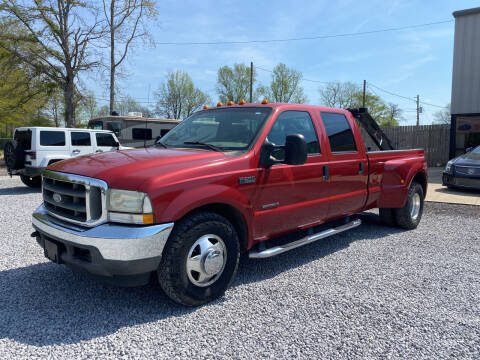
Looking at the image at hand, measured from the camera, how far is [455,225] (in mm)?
6312

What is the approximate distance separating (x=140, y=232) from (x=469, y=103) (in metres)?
17.4

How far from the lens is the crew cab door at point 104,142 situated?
11.6m

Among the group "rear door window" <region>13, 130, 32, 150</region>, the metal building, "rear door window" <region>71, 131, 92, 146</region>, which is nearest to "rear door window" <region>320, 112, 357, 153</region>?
"rear door window" <region>71, 131, 92, 146</region>

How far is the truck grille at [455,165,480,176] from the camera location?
9.60 m

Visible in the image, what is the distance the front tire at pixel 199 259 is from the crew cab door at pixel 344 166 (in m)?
1.64

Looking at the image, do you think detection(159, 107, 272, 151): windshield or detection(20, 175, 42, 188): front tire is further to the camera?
→ detection(20, 175, 42, 188): front tire

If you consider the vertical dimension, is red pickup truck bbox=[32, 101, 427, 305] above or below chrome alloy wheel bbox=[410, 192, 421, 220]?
above

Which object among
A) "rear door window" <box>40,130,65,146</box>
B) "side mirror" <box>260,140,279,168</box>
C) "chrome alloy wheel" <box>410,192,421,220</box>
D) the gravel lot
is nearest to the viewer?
the gravel lot

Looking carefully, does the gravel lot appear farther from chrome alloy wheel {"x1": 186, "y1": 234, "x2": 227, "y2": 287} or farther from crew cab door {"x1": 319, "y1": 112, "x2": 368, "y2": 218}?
crew cab door {"x1": 319, "y1": 112, "x2": 368, "y2": 218}

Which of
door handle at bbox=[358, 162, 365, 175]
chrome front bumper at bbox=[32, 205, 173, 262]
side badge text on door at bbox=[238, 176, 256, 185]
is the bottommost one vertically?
chrome front bumper at bbox=[32, 205, 173, 262]

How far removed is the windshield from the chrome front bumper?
3.99ft

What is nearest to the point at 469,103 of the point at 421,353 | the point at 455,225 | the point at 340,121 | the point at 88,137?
the point at 455,225

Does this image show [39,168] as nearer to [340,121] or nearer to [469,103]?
[340,121]

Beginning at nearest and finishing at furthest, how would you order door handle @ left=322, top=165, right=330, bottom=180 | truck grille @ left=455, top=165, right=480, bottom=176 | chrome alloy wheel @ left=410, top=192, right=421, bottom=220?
door handle @ left=322, top=165, right=330, bottom=180
chrome alloy wheel @ left=410, top=192, right=421, bottom=220
truck grille @ left=455, top=165, right=480, bottom=176
